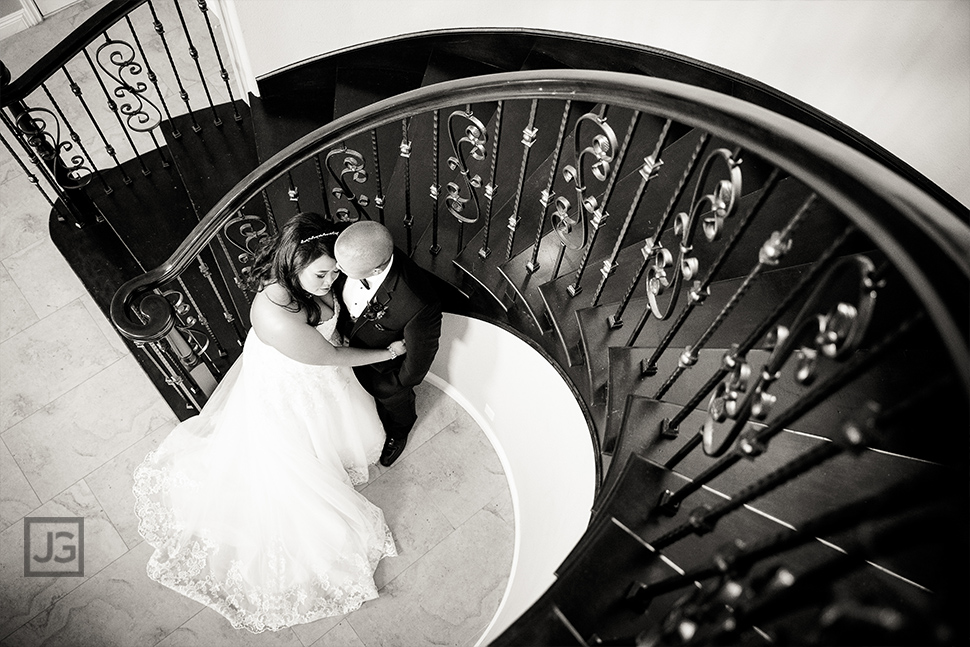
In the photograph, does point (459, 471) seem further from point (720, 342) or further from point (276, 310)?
point (720, 342)

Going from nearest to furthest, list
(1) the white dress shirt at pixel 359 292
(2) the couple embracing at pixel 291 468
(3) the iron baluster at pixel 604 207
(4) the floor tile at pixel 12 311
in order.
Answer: (3) the iron baluster at pixel 604 207, (1) the white dress shirt at pixel 359 292, (2) the couple embracing at pixel 291 468, (4) the floor tile at pixel 12 311

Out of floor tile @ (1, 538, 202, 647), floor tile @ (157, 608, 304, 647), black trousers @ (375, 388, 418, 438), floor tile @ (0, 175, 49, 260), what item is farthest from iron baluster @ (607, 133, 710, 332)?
floor tile @ (0, 175, 49, 260)

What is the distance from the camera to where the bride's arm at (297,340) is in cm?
264

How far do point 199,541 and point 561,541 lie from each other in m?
1.83

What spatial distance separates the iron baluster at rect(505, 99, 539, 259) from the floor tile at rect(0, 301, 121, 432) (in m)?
2.76

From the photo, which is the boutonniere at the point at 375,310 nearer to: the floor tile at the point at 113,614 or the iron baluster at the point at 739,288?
the iron baluster at the point at 739,288

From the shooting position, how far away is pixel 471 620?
11.4 ft

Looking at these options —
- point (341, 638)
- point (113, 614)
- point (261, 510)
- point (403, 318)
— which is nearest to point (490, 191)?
point (403, 318)

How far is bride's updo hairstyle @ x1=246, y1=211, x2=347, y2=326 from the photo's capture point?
101 inches

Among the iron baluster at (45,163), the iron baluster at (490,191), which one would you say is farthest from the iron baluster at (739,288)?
the iron baluster at (45,163)

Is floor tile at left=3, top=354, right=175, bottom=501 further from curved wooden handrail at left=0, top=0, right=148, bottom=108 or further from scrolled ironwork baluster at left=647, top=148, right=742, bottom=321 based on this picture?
scrolled ironwork baluster at left=647, top=148, right=742, bottom=321

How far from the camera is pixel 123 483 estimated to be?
3.69m

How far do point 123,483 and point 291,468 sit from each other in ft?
3.89

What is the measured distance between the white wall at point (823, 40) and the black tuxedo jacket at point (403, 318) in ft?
5.95
